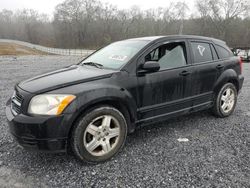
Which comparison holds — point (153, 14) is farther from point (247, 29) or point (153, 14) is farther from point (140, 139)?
point (140, 139)

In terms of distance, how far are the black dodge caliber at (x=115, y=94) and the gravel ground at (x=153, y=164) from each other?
0.27 meters

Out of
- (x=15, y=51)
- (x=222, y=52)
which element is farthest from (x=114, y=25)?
(x=222, y=52)

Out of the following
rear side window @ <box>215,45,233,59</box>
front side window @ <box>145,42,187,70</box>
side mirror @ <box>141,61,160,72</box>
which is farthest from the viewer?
rear side window @ <box>215,45,233,59</box>

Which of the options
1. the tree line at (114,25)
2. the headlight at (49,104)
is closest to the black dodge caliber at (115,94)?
the headlight at (49,104)

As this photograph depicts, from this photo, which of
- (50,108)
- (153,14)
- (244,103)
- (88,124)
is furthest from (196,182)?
(153,14)

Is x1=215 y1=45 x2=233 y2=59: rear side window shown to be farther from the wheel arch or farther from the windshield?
the windshield

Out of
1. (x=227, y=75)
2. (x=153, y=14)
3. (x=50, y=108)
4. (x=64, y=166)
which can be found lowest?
(x=64, y=166)

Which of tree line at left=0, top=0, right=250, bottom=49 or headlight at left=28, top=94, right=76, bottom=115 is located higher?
tree line at left=0, top=0, right=250, bottom=49

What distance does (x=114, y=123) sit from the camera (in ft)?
9.30

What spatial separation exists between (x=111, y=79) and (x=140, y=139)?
1.20m

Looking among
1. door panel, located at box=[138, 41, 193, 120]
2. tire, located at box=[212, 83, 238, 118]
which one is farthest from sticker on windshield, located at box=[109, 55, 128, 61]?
tire, located at box=[212, 83, 238, 118]

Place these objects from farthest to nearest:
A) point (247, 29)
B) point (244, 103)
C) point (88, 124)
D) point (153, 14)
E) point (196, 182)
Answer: point (153, 14), point (247, 29), point (244, 103), point (88, 124), point (196, 182)

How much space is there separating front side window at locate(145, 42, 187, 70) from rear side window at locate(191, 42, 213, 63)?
0.89 ft

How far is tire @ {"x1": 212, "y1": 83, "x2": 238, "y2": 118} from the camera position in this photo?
13.6 ft
